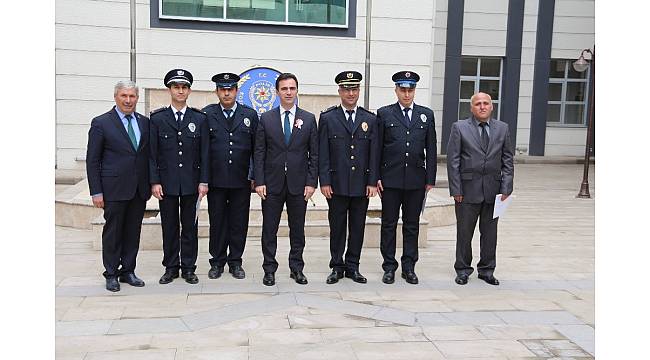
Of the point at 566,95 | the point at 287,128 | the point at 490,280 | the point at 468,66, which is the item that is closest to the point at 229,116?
the point at 287,128

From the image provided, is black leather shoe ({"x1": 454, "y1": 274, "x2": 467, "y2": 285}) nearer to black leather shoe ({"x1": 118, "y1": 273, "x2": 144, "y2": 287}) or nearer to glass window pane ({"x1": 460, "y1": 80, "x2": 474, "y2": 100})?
black leather shoe ({"x1": 118, "y1": 273, "x2": 144, "y2": 287})

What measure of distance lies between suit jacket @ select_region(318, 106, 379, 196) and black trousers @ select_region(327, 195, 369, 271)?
14cm

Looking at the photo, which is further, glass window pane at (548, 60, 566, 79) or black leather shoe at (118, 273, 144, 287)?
glass window pane at (548, 60, 566, 79)

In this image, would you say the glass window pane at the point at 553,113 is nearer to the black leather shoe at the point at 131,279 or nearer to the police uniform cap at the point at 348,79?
the police uniform cap at the point at 348,79

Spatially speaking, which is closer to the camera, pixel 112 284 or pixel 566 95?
pixel 112 284

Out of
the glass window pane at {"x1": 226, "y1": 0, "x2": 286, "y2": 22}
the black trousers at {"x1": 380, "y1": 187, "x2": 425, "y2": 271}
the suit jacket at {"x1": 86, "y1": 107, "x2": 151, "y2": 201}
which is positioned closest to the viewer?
the suit jacket at {"x1": 86, "y1": 107, "x2": 151, "y2": 201}

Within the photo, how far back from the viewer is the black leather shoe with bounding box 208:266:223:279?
558 cm

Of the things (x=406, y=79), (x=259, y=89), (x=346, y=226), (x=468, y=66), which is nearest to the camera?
(x=406, y=79)

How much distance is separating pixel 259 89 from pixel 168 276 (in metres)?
5.31

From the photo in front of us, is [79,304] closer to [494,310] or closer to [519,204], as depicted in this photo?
[494,310]

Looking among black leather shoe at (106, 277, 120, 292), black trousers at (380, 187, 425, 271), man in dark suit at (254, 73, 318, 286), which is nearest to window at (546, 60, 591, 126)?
black trousers at (380, 187, 425, 271)

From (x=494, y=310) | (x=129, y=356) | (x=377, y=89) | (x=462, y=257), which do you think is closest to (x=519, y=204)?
(x=377, y=89)

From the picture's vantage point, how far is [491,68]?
20.5m

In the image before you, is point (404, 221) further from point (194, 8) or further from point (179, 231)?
point (194, 8)
